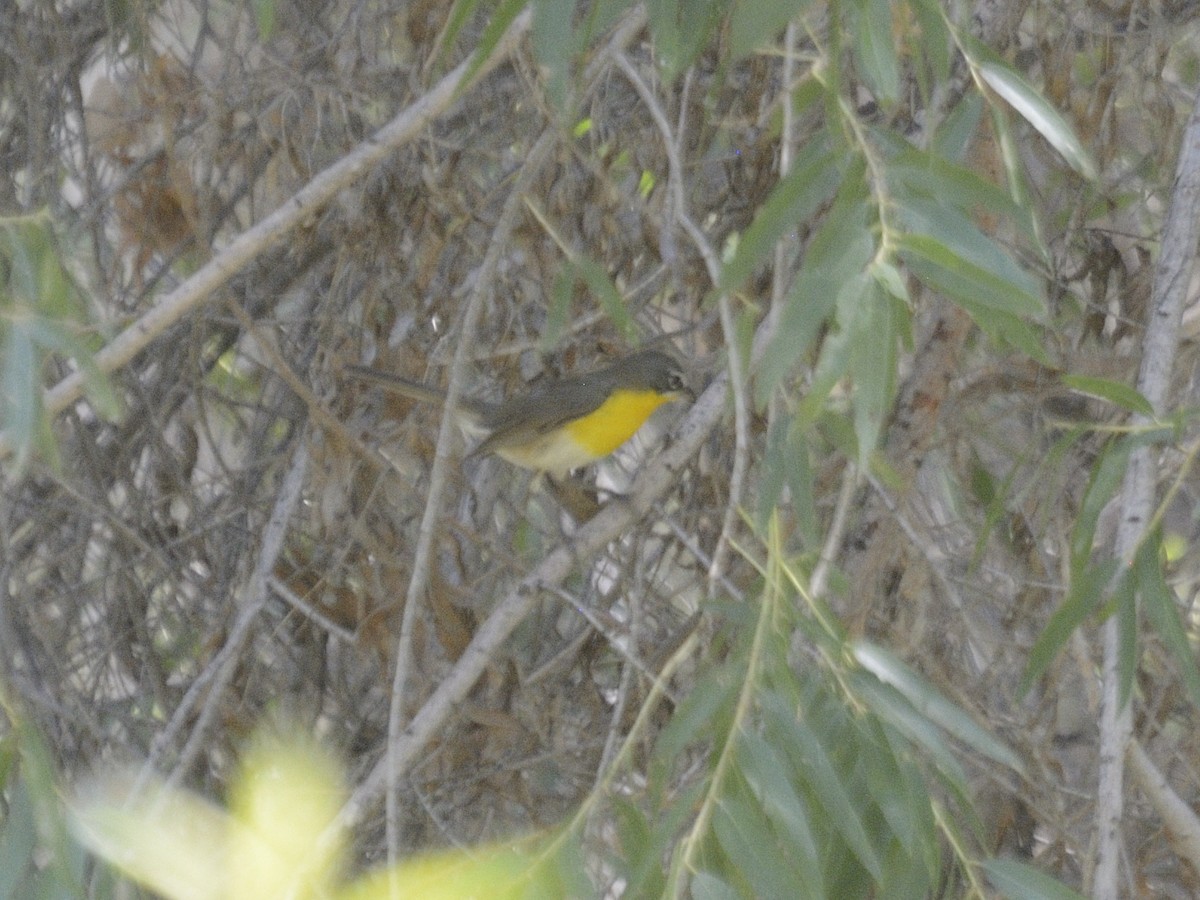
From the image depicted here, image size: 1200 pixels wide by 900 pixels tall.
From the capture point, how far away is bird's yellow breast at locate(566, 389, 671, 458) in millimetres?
4836

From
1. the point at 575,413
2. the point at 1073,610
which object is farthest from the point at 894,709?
the point at 575,413

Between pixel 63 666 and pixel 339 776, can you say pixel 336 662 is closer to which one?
pixel 339 776

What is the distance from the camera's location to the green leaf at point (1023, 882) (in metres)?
2.46

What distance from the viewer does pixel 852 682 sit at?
2414mm

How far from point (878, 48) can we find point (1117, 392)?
85cm

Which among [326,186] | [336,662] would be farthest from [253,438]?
[326,186]

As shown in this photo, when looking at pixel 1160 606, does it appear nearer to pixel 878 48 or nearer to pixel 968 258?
pixel 968 258

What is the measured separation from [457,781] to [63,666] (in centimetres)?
100

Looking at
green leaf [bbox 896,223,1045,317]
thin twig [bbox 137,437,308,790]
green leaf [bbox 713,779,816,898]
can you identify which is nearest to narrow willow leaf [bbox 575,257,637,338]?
thin twig [bbox 137,437,308,790]

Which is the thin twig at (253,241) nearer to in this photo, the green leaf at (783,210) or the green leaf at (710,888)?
the green leaf at (783,210)

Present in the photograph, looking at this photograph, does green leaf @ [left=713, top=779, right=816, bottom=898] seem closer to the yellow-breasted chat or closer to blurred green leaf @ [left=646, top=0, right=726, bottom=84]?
blurred green leaf @ [left=646, top=0, right=726, bottom=84]

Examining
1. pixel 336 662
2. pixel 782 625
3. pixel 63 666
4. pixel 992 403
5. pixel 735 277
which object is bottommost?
pixel 992 403

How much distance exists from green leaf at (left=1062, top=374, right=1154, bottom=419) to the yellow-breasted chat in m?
1.69

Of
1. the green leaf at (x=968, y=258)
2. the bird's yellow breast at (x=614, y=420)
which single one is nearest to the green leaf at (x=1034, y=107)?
the green leaf at (x=968, y=258)
